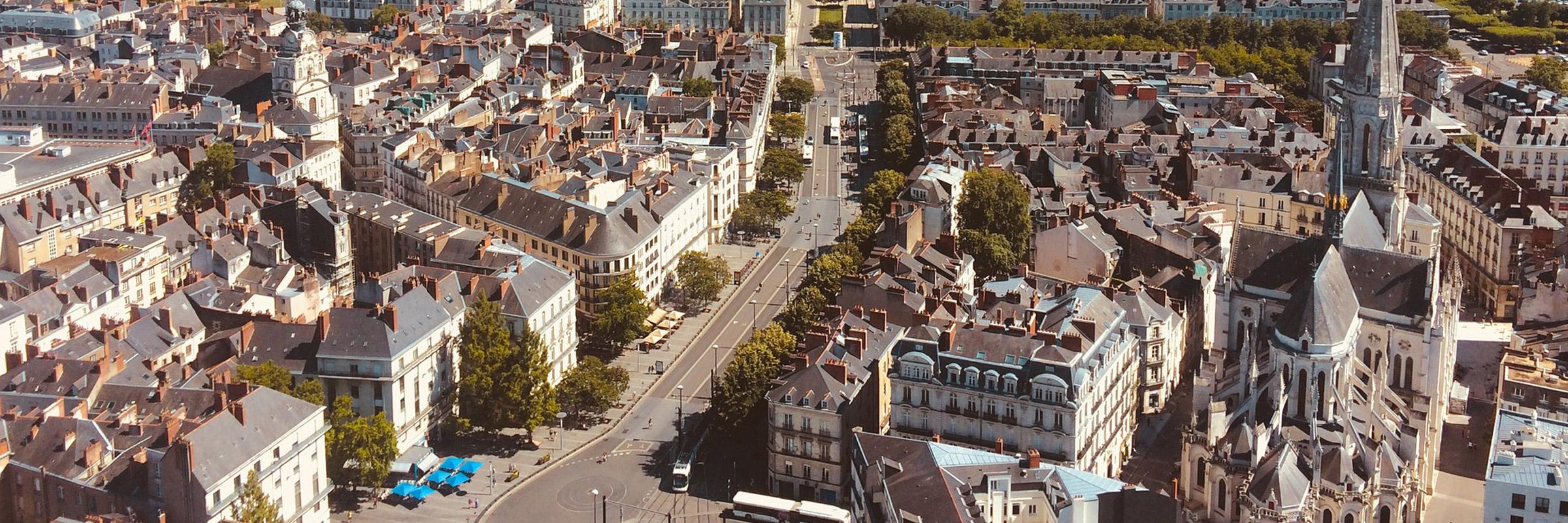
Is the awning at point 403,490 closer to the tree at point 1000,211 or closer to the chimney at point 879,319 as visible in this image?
the chimney at point 879,319

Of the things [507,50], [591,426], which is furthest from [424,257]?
[507,50]

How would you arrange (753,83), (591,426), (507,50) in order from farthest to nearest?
(507,50), (753,83), (591,426)

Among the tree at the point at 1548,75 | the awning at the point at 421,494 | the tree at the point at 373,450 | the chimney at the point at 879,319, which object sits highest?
the tree at the point at 1548,75

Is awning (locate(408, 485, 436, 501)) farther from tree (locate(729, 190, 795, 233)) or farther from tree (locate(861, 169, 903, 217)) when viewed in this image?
tree (locate(729, 190, 795, 233))

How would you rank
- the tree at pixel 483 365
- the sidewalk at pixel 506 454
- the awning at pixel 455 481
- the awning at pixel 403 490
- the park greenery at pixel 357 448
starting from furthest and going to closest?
the tree at pixel 483 365, the awning at pixel 455 481, the awning at pixel 403 490, the sidewalk at pixel 506 454, the park greenery at pixel 357 448

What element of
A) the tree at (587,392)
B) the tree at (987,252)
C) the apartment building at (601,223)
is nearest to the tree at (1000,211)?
the tree at (987,252)

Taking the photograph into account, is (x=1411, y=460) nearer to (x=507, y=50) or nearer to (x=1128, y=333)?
(x=1128, y=333)

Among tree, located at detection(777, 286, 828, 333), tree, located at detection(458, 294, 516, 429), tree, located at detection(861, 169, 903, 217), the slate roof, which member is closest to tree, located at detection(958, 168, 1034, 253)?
tree, located at detection(861, 169, 903, 217)
